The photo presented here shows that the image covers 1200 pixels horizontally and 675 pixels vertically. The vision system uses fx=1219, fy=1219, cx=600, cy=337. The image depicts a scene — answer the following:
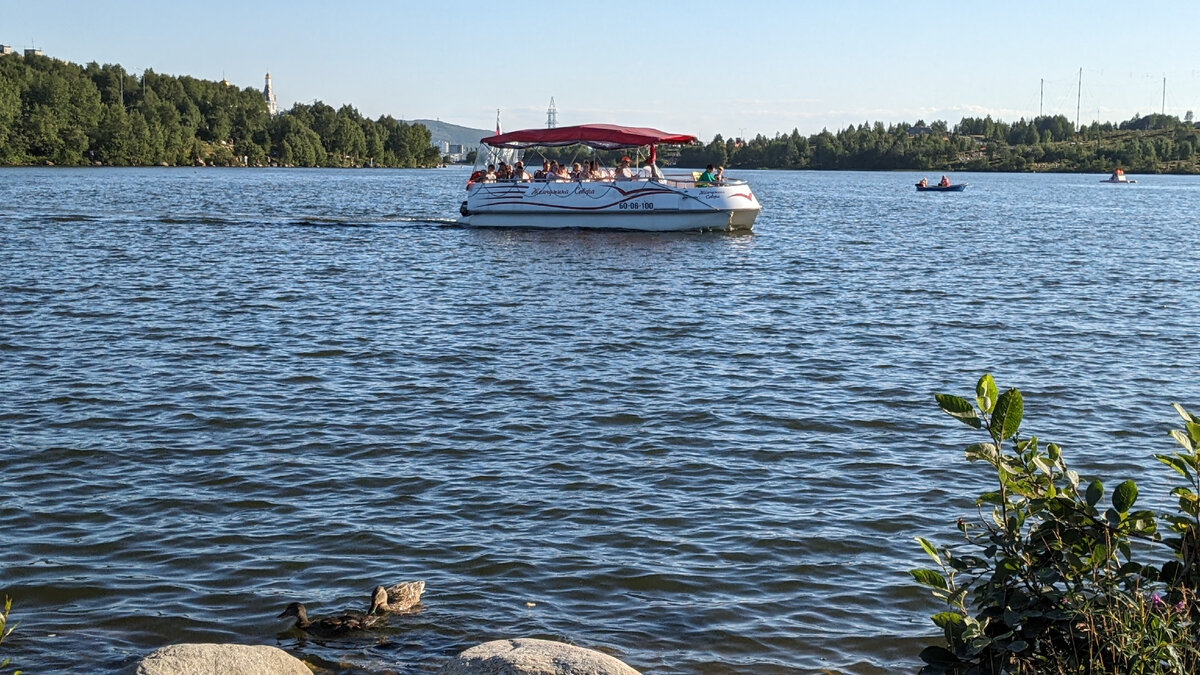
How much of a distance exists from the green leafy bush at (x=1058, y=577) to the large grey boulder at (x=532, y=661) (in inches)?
64.1

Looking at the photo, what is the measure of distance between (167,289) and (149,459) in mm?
14374

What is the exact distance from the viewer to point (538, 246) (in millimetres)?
36375

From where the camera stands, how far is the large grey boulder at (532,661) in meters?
5.91

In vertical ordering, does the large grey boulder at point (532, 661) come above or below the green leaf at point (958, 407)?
below

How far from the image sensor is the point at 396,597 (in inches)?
316

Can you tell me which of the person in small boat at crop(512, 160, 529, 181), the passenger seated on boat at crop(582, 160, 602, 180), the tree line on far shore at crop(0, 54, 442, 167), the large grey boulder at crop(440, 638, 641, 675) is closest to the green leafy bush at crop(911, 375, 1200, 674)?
the large grey boulder at crop(440, 638, 641, 675)

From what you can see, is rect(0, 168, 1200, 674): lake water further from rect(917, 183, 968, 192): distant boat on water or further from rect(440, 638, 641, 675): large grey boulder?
rect(917, 183, 968, 192): distant boat on water

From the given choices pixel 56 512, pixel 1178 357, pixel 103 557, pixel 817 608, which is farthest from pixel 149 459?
pixel 1178 357

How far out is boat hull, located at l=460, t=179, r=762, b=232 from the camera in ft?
128

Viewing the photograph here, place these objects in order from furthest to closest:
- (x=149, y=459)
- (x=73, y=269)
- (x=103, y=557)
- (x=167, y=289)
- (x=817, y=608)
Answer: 1. (x=73, y=269)
2. (x=167, y=289)
3. (x=149, y=459)
4. (x=103, y=557)
5. (x=817, y=608)

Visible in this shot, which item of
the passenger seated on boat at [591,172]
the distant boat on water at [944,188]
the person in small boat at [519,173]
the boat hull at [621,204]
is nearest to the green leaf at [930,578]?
the boat hull at [621,204]

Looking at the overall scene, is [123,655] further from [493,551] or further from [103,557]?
[493,551]

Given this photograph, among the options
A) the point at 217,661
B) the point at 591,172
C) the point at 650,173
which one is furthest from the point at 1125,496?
the point at 591,172

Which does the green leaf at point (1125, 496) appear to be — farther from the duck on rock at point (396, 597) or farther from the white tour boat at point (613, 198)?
the white tour boat at point (613, 198)
